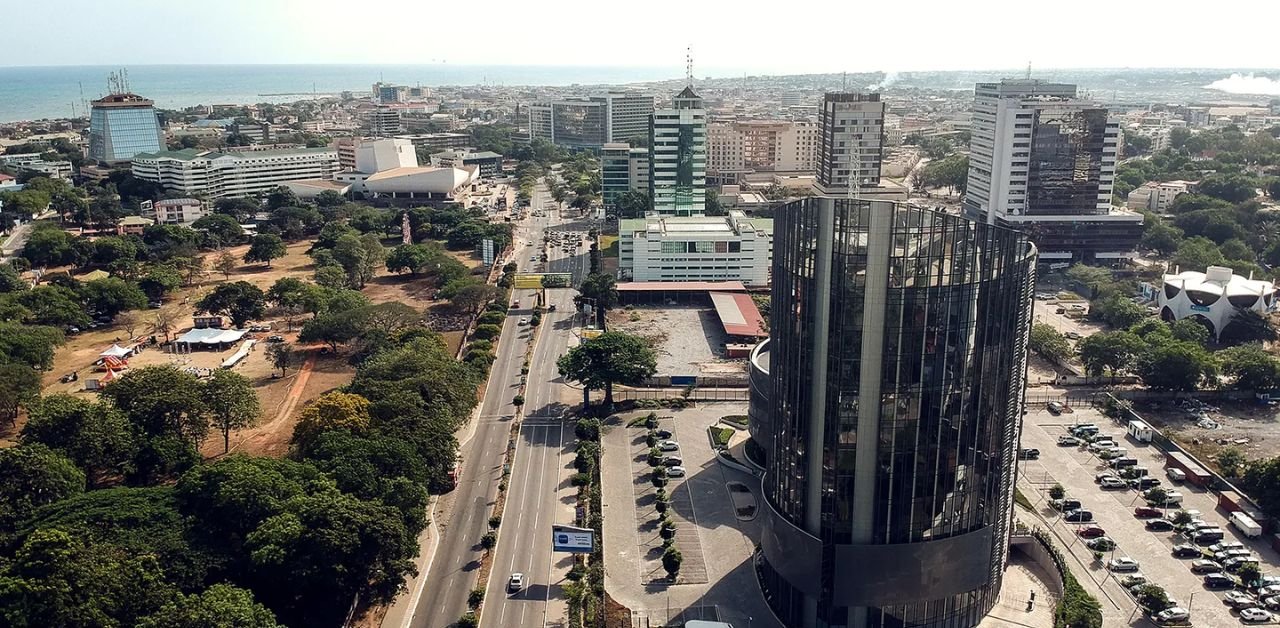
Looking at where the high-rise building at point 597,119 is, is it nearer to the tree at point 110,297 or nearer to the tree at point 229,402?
the tree at point 110,297

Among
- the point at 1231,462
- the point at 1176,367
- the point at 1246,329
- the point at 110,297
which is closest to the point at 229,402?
the point at 110,297

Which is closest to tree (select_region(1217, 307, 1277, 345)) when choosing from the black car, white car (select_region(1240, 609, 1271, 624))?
the black car

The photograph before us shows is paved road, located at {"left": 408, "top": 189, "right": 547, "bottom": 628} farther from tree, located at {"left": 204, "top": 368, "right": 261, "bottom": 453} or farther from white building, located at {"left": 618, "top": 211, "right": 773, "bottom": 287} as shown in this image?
white building, located at {"left": 618, "top": 211, "right": 773, "bottom": 287}

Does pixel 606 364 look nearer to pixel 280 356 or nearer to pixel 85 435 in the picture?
pixel 280 356

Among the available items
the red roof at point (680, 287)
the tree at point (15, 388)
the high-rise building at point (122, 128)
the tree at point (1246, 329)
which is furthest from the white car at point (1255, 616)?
the high-rise building at point (122, 128)

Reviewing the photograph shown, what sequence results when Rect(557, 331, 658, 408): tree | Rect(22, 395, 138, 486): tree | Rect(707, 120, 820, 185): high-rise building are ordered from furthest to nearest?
1. Rect(707, 120, 820, 185): high-rise building
2. Rect(557, 331, 658, 408): tree
3. Rect(22, 395, 138, 486): tree
